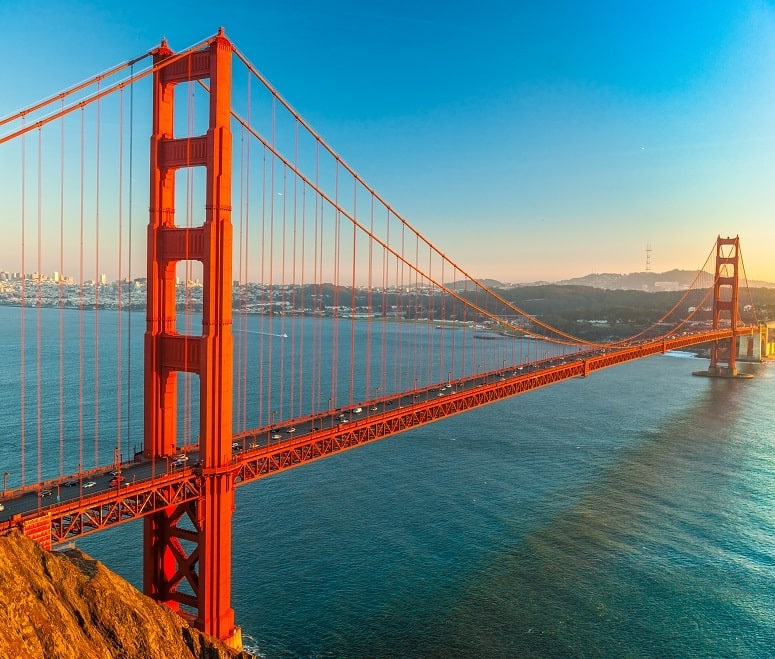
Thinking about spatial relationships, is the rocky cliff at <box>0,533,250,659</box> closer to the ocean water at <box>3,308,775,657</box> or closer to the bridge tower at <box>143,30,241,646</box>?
the bridge tower at <box>143,30,241,646</box>

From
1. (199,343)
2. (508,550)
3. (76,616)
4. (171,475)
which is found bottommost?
(508,550)

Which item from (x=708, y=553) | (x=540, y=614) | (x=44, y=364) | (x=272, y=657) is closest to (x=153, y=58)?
(x=272, y=657)

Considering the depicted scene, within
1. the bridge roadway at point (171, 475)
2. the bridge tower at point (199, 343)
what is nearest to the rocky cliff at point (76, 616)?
the bridge roadway at point (171, 475)

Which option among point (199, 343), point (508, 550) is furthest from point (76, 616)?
point (508, 550)

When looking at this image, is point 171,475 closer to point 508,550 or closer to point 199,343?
point 199,343

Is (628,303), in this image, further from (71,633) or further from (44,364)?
(71,633)

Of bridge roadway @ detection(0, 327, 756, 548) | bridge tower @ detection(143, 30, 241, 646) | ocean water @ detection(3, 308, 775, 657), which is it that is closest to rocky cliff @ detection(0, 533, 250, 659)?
bridge roadway @ detection(0, 327, 756, 548)

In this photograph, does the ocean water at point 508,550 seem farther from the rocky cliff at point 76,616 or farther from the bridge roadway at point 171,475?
the rocky cliff at point 76,616
